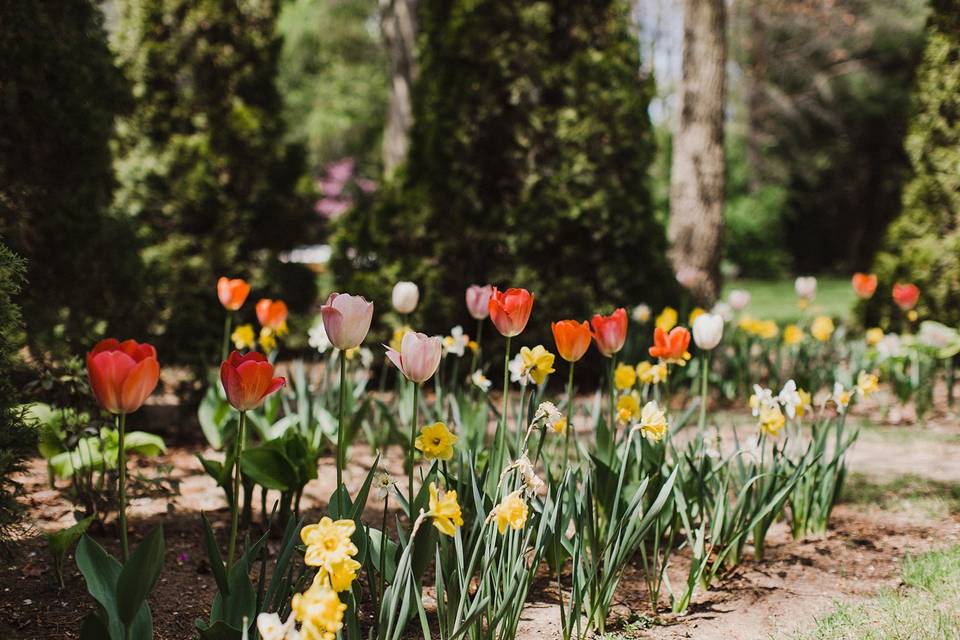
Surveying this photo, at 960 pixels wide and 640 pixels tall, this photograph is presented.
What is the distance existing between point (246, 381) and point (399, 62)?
965 cm

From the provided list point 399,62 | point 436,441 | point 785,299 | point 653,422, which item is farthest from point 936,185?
point 785,299

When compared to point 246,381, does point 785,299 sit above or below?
below

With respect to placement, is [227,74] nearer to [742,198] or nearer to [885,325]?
[885,325]

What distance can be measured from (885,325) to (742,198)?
542 inches

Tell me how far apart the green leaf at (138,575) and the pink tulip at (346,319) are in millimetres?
585

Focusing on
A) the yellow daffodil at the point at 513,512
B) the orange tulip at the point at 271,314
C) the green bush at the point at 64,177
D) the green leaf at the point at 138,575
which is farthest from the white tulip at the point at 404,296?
the green leaf at the point at 138,575

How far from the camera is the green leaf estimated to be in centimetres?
160

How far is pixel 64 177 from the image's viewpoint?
3.73m

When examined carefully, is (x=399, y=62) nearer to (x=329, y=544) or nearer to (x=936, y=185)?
(x=936, y=185)

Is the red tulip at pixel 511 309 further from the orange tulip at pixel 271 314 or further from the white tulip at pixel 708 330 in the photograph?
the orange tulip at pixel 271 314

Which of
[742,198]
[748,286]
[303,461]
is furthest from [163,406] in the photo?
[742,198]

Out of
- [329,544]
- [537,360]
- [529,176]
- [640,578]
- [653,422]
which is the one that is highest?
[529,176]

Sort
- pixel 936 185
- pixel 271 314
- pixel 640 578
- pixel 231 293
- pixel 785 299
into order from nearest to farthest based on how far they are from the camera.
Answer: pixel 640 578 → pixel 231 293 → pixel 271 314 → pixel 936 185 → pixel 785 299

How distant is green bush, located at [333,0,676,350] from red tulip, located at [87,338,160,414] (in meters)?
4.34
